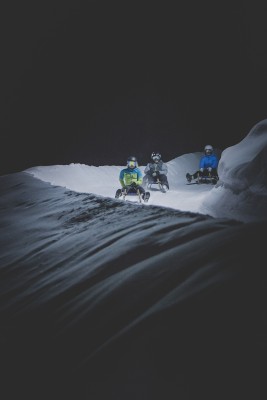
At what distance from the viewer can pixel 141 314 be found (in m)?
1.42

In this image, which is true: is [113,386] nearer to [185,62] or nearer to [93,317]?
[93,317]

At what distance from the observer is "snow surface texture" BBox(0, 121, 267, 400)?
1.09 metres

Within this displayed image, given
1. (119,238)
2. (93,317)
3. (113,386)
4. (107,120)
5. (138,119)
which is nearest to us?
(113,386)

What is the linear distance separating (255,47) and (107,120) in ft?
60.1

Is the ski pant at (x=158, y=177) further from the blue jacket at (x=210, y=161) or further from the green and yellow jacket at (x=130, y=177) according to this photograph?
the blue jacket at (x=210, y=161)

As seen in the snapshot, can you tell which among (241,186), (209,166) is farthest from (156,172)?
(241,186)

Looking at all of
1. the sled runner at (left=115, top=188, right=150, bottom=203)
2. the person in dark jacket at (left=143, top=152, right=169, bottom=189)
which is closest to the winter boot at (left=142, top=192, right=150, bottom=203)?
the sled runner at (left=115, top=188, right=150, bottom=203)

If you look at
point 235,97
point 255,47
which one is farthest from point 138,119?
point 255,47

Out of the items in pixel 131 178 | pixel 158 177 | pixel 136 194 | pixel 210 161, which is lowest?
pixel 136 194

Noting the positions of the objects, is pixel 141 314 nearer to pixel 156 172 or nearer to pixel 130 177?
pixel 130 177

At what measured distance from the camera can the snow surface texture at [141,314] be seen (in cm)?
109

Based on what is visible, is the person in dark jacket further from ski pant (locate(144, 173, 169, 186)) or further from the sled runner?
the sled runner

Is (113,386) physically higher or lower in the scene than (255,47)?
lower

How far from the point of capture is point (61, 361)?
138cm
